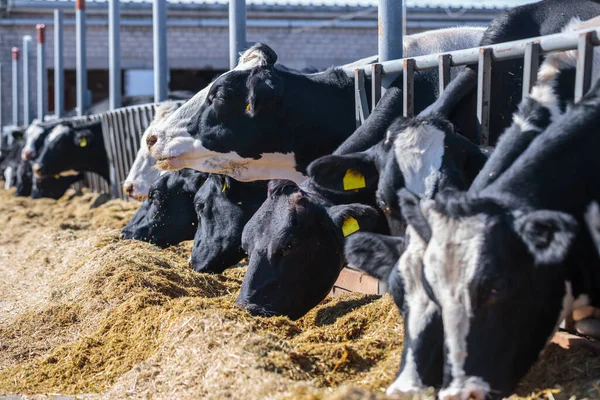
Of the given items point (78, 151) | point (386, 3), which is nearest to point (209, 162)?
point (386, 3)

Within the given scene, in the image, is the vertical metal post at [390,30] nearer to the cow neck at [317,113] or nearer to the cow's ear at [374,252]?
the cow neck at [317,113]

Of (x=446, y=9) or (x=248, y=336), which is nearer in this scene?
(x=248, y=336)

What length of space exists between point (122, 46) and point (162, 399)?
2539cm

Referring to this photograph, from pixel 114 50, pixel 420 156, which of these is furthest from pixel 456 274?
pixel 114 50

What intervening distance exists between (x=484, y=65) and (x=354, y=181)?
1.00m

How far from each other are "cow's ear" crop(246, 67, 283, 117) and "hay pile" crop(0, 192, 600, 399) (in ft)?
4.57

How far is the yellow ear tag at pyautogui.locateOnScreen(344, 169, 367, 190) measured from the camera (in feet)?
16.9

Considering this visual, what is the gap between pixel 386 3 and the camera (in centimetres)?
632

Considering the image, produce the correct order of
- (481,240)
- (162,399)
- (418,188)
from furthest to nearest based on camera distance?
(418,188), (162,399), (481,240)

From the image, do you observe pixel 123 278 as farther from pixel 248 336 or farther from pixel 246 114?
pixel 248 336

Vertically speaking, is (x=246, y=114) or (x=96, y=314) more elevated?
(x=246, y=114)

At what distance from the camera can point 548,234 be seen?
11.2ft

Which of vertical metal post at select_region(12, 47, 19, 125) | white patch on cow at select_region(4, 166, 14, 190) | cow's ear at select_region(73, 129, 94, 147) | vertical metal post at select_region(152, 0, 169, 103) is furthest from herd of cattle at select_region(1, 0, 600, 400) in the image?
vertical metal post at select_region(12, 47, 19, 125)

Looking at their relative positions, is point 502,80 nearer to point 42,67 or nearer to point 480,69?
point 480,69
